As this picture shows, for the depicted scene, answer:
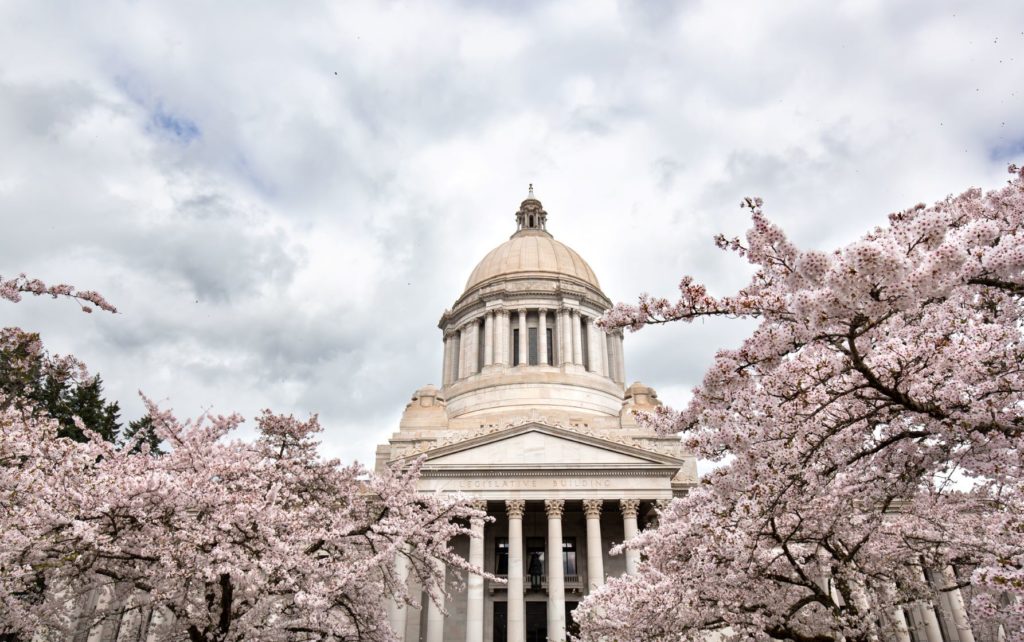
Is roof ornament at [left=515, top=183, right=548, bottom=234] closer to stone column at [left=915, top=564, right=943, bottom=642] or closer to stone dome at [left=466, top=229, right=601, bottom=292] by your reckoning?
stone dome at [left=466, top=229, right=601, bottom=292]

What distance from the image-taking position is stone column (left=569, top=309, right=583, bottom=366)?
51.5 meters

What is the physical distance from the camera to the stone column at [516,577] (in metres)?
31.7

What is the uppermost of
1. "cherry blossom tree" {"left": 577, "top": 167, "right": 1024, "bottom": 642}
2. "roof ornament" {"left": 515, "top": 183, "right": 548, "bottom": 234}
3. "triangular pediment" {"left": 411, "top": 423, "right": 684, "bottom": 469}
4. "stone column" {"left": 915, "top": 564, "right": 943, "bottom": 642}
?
"roof ornament" {"left": 515, "top": 183, "right": 548, "bottom": 234}

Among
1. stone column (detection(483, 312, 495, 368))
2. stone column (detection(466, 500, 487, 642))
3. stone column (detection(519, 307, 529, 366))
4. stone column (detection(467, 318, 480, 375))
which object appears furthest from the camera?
stone column (detection(467, 318, 480, 375))

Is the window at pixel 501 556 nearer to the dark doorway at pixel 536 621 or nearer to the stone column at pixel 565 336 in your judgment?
the dark doorway at pixel 536 621

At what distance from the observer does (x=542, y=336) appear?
52406 millimetres

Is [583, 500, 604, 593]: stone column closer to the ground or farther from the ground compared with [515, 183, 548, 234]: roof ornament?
closer to the ground

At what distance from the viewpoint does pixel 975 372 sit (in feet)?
Answer: 34.1

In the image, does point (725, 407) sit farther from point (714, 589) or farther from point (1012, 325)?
point (714, 589)

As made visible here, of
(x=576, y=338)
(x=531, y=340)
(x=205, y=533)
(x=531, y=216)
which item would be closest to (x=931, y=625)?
(x=576, y=338)

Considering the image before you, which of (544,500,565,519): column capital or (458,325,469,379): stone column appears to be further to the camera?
→ (458,325,469,379): stone column

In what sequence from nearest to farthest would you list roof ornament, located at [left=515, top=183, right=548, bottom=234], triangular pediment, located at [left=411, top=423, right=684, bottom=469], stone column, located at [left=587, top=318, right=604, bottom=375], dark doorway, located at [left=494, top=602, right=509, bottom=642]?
triangular pediment, located at [left=411, top=423, right=684, bottom=469] < dark doorway, located at [left=494, top=602, right=509, bottom=642] < stone column, located at [left=587, top=318, right=604, bottom=375] < roof ornament, located at [left=515, top=183, right=548, bottom=234]

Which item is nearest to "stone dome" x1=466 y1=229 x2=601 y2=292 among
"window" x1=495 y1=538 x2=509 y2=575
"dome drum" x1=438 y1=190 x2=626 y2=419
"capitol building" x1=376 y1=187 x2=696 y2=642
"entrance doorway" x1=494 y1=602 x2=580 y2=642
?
"dome drum" x1=438 y1=190 x2=626 y2=419

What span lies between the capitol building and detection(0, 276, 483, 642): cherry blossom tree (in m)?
9.74
